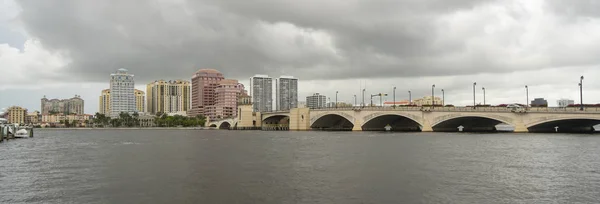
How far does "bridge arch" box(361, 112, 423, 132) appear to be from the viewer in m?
113

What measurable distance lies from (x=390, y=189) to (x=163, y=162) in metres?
25.2

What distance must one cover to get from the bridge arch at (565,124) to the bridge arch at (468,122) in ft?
18.8

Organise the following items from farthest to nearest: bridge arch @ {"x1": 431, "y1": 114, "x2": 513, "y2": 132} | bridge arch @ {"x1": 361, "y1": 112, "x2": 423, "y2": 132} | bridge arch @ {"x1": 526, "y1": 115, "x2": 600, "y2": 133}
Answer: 1. bridge arch @ {"x1": 361, "y1": 112, "x2": 423, "y2": 132}
2. bridge arch @ {"x1": 431, "y1": 114, "x2": 513, "y2": 132}
3. bridge arch @ {"x1": 526, "y1": 115, "x2": 600, "y2": 133}

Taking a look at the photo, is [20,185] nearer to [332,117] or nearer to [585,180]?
[585,180]

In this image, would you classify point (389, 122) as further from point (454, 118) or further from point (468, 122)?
point (454, 118)

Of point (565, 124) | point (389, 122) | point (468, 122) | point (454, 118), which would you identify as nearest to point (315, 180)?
point (454, 118)

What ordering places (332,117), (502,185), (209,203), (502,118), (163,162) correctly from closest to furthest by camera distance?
(209,203)
(502,185)
(163,162)
(502,118)
(332,117)

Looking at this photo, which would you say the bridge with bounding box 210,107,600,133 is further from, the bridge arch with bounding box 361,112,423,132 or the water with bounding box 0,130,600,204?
the water with bounding box 0,130,600,204

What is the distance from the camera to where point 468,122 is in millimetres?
117562

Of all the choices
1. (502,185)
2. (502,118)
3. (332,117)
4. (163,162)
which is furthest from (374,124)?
(502,185)

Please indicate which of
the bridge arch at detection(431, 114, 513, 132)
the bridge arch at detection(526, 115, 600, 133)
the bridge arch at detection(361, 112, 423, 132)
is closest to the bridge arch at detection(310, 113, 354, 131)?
the bridge arch at detection(361, 112, 423, 132)

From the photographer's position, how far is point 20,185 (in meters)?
29.5

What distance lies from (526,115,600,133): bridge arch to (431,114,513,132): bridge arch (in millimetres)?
5735

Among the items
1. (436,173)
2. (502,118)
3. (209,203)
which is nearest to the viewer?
(209,203)
